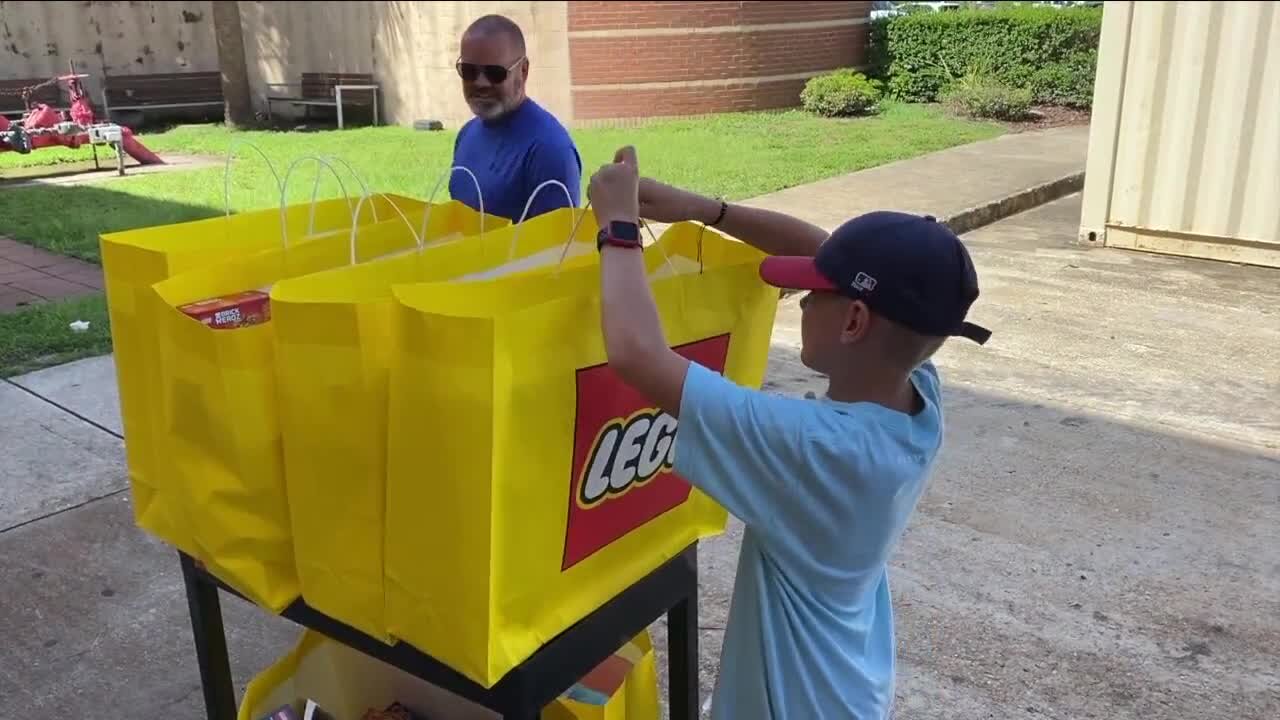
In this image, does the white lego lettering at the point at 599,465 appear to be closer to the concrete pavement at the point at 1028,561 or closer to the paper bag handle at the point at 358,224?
the paper bag handle at the point at 358,224

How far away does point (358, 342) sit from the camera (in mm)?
1431

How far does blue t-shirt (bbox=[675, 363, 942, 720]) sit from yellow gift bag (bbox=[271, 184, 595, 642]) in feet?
1.34

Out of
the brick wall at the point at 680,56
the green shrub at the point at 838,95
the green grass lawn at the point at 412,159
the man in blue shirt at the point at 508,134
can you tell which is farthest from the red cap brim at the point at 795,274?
the green shrub at the point at 838,95

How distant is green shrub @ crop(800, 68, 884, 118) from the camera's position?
643 inches

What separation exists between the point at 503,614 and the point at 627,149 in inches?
28.0

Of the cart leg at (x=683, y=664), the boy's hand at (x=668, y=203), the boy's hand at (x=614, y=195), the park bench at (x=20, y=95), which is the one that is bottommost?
the cart leg at (x=683, y=664)

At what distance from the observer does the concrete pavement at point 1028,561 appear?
285 centimetres

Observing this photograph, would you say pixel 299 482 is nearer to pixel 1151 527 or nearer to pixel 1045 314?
pixel 1151 527

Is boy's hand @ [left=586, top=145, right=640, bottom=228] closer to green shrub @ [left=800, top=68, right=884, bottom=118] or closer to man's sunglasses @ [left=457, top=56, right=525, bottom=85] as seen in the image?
man's sunglasses @ [left=457, top=56, right=525, bottom=85]

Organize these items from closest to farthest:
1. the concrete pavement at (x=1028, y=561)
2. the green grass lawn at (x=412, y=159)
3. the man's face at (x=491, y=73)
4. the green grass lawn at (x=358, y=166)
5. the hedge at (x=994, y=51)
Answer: the concrete pavement at (x=1028, y=561) → the man's face at (x=491, y=73) → the green grass lawn at (x=358, y=166) → the green grass lawn at (x=412, y=159) → the hedge at (x=994, y=51)

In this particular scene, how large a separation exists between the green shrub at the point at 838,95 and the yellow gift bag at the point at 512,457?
50.4ft

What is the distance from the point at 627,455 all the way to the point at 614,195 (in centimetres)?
42

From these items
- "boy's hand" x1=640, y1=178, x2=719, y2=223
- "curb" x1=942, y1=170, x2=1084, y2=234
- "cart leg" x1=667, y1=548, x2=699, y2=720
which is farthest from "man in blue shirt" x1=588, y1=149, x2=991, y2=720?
"curb" x1=942, y1=170, x2=1084, y2=234

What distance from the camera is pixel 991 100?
16.2m
